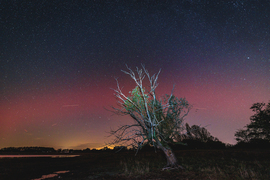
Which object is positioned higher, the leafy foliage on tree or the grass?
the leafy foliage on tree

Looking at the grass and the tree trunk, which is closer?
the grass

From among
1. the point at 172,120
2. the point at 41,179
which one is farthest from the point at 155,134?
the point at 41,179

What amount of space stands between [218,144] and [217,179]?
40066mm

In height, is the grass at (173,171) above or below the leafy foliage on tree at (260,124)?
below

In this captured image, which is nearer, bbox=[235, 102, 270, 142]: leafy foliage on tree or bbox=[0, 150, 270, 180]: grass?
bbox=[0, 150, 270, 180]: grass

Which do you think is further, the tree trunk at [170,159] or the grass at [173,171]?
the tree trunk at [170,159]

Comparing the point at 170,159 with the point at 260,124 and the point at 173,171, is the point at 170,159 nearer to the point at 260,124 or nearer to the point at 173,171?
the point at 173,171

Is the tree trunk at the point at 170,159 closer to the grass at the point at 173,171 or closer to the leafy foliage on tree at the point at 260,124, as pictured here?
the grass at the point at 173,171

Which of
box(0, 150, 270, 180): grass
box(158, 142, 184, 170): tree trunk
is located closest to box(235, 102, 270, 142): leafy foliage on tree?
box(0, 150, 270, 180): grass

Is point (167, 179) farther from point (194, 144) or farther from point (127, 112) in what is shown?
point (194, 144)

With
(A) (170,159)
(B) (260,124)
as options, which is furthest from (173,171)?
(B) (260,124)

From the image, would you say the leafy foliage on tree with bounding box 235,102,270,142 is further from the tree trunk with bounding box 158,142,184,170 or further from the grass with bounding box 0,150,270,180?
the tree trunk with bounding box 158,142,184,170

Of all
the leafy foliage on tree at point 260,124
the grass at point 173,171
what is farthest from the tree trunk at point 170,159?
the leafy foliage on tree at point 260,124

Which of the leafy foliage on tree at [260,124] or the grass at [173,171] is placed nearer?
the grass at [173,171]
